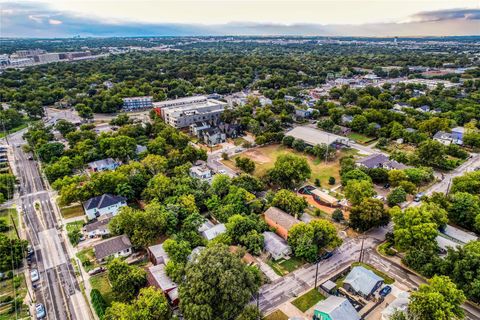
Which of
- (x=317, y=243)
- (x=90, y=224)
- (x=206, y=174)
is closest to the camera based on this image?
(x=317, y=243)

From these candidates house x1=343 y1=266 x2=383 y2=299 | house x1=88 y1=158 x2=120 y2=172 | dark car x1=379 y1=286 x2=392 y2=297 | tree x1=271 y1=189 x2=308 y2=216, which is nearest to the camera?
house x1=343 y1=266 x2=383 y2=299

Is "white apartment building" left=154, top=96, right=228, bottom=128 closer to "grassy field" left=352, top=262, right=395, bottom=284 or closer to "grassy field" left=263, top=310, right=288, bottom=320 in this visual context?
"grassy field" left=352, top=262, right=395, bottom=284

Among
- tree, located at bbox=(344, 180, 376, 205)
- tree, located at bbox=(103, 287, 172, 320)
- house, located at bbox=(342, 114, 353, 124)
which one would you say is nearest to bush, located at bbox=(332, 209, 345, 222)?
tree, located at bbox=(344, 180, 376, 205)

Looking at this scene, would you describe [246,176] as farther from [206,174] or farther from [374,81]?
[374,81]

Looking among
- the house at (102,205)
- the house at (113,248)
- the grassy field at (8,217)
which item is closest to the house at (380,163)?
the house at (113,248)

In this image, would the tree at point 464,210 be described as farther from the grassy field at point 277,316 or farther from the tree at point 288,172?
the grassy field at point 277,316

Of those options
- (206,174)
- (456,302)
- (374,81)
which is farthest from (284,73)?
(456,302)

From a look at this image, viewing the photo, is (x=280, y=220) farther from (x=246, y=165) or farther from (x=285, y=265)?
(x=246, y=165)
